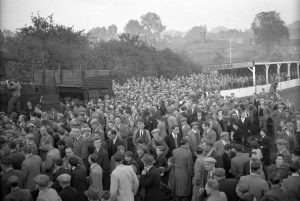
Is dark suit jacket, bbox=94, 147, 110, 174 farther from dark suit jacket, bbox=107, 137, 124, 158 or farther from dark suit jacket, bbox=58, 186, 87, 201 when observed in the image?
dark suit jacket, bbox=58, 186, 87, 201

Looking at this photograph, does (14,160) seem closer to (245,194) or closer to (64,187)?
(64,187)

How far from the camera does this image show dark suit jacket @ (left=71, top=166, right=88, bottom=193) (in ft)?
23.0

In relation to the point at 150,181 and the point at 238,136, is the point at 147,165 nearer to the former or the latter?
the point at 150,181

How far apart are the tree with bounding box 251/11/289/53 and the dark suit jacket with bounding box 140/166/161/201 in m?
77.0

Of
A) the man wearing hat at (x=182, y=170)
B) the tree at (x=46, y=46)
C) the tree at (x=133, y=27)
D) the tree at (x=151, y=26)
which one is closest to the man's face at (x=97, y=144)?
the man wearing hat at (x=182, y=170)

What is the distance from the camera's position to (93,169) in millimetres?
7324

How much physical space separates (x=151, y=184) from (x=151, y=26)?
94.0m

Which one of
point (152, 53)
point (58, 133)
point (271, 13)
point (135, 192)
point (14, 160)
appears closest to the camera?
point (135, 192)

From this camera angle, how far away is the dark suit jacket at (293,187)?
20.4 ft

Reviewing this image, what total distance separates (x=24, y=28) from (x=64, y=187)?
29.7 m

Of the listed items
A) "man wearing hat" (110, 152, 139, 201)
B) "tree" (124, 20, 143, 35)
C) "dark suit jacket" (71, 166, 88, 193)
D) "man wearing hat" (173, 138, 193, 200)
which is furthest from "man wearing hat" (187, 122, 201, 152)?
"tree" (124, 20, 143, 35)

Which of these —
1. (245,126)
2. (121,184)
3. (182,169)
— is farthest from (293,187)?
(245,126)

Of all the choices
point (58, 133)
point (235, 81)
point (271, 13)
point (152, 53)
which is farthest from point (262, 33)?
point (58, 133)

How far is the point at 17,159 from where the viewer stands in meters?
7.94
